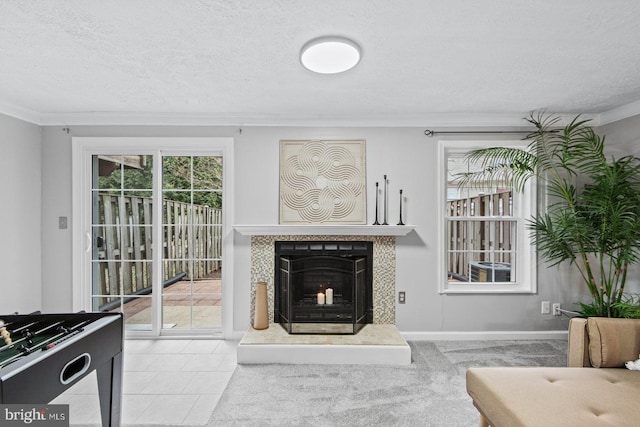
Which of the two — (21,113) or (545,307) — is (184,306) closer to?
(21,113)

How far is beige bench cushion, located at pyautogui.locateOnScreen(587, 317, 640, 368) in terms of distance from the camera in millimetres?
2109

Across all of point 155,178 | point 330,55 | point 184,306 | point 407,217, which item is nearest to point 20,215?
point 155,178

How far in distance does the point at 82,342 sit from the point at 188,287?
216 cm

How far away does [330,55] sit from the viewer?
7.16 feet

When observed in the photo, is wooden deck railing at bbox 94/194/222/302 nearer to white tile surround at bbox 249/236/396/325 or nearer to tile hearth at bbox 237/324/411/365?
white tile surround at bbox 249/236/396/325

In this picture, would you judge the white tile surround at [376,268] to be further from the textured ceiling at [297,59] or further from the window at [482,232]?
the textured ceiling at [297,59]

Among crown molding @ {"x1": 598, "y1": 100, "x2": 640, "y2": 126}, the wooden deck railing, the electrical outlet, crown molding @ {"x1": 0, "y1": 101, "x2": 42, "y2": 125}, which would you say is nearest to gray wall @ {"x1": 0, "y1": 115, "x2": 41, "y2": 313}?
crown molding @ {"x1": 0, "y1": 101, "x2": 42, "y2": 125}

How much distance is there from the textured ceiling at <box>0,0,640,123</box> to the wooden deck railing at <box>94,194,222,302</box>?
964mm

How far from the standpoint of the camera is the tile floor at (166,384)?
7.54 ft

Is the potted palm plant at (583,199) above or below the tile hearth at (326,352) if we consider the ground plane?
above

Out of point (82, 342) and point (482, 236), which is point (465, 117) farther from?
point (82, 342)

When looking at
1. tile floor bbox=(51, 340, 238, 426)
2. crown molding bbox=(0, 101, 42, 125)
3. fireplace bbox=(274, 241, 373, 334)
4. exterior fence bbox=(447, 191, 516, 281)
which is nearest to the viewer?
tile floor bbox=(51, 340, 238, 426)

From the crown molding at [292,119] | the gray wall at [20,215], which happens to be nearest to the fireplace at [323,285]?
the crown molding at [292,119]

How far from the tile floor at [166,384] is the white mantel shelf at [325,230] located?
1.16 metres
